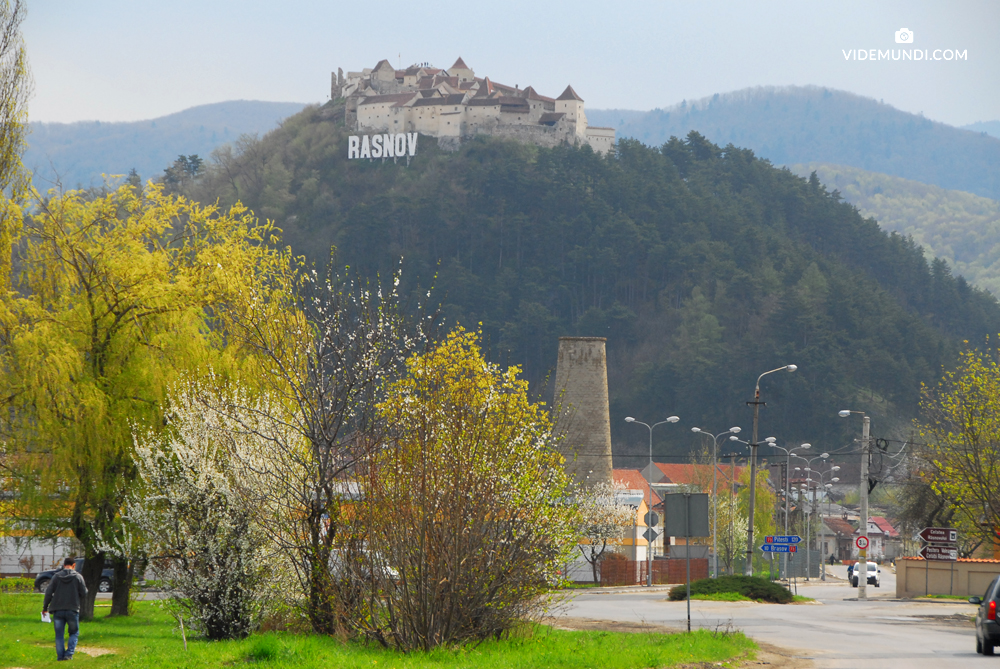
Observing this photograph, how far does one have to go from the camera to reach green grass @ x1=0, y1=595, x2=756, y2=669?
15500 mm

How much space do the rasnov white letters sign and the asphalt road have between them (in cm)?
15008

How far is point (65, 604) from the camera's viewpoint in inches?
693

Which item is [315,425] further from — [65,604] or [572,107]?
[572,107]

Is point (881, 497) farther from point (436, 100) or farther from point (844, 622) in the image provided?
point (844, 622)

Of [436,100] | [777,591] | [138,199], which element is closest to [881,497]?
[436,100]

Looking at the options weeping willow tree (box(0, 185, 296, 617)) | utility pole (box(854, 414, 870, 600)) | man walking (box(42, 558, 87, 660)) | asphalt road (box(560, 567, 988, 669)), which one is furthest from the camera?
utility pole (box(854, 414, 870, 600))

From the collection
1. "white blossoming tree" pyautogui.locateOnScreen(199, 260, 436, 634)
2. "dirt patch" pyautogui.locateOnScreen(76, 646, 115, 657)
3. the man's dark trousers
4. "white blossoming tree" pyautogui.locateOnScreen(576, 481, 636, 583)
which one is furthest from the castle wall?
the man's dark trousers

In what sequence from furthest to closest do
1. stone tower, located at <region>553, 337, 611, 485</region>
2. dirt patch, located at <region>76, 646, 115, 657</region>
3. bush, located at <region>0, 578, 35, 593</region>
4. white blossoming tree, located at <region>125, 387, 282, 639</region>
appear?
1. stone tower, located at <region>553, 337, 611, 485</region>
2. bush, located at <region>0, 578, 35, 593</region>
3. white blossoming tree, located at <region>125, 387, 282, 639</region>
4. dirt patch, located at <region>76, 646, 115, 657</region>

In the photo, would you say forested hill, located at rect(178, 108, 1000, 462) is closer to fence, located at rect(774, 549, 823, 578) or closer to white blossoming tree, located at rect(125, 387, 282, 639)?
fence, located at rect(774, 549, 823, 578)

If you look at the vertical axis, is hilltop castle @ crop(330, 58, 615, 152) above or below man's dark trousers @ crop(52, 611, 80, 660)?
above

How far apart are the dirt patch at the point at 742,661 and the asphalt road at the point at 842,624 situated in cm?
27

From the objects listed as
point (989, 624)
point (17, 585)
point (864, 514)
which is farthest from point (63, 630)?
point (864, 514)

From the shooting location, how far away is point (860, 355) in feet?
472

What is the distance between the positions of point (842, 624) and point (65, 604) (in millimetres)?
18729
